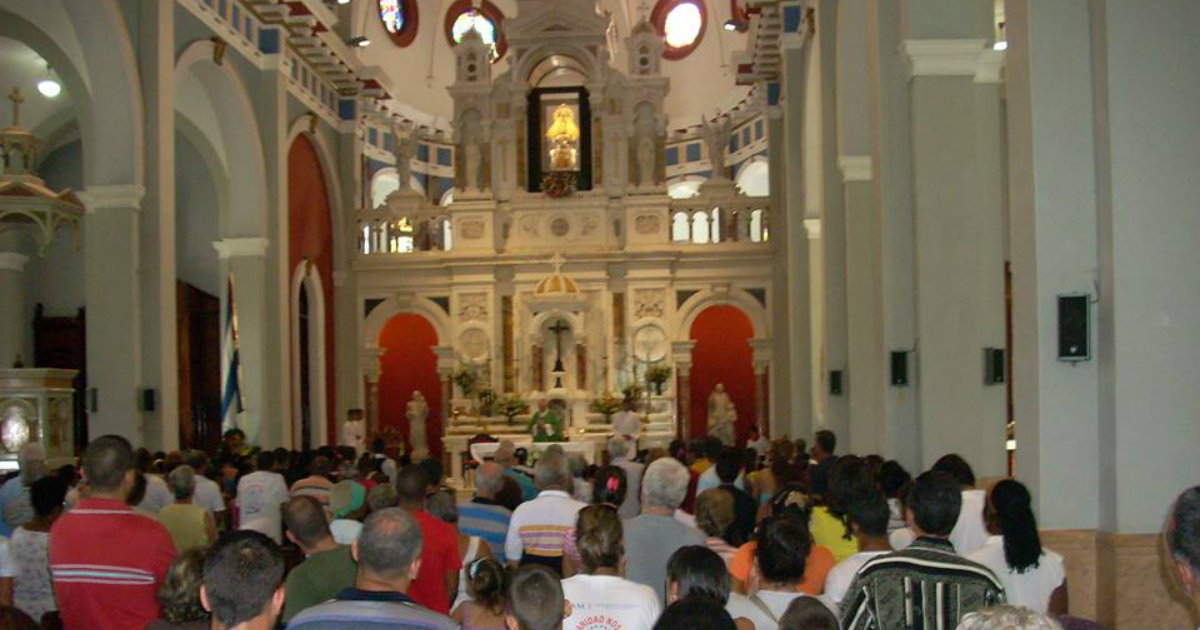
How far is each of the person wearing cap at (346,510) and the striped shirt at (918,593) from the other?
3510mm

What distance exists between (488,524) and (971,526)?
8.73 ft

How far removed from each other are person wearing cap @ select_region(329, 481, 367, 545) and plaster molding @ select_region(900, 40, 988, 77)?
533cm

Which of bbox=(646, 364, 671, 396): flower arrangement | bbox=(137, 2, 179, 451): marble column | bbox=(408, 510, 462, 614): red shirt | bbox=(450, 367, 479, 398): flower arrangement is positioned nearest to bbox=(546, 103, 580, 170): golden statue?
bbox=(646, 364, 671, 396): flower arrangement

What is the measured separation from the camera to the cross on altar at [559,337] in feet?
83.0

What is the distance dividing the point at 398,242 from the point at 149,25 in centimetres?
1081

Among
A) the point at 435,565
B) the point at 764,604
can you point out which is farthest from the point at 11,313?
the point at 764,604

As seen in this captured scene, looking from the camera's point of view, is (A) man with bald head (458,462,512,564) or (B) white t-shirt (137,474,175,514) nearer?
(A) man with bald head (458,462,512,564)

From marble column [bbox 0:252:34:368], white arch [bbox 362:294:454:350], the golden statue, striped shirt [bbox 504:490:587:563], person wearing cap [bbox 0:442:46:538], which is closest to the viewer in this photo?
striped shirt [bbox 504:490:587:563]

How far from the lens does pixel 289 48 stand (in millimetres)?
22234

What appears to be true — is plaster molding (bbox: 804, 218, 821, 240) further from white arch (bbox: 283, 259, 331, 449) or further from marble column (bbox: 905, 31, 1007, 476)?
marble column (bbox: 905, 31, 1007, 476)

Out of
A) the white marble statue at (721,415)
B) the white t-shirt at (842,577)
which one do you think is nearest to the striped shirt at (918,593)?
the white t-shirt at (842,577)

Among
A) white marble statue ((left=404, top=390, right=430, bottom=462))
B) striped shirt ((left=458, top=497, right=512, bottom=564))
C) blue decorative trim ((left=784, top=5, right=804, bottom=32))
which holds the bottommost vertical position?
white marble statue ((left=404, top=390, right=430, bottom=462))

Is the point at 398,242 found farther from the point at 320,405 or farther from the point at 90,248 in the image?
the point at 90,248

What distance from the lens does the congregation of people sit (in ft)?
13.4
